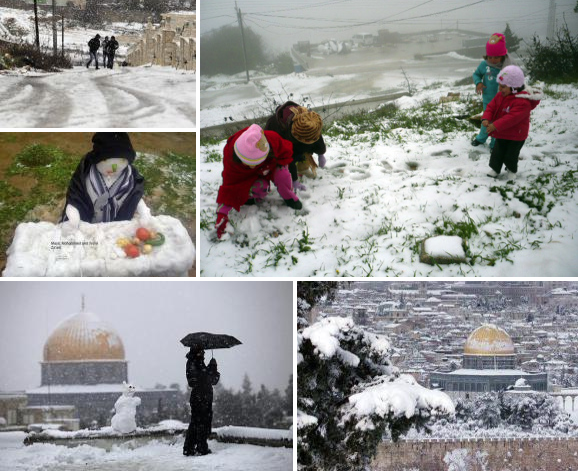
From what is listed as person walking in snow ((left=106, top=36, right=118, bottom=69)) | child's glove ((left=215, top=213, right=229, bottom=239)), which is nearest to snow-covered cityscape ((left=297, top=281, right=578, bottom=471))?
child's glove ((left=215, top=213, right=229, bottom=239))

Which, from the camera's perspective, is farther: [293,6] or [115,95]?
[293,6]

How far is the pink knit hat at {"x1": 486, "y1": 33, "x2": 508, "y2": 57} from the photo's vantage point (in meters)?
3.29

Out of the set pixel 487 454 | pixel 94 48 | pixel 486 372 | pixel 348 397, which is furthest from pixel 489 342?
pixel 94 48

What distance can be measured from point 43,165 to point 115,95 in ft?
1.38

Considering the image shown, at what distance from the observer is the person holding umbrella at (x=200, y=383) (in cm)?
324

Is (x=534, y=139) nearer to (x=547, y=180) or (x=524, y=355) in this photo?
(x=547, y=180)

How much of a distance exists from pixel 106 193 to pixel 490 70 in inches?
67.4

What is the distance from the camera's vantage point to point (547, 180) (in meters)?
→ 3.27

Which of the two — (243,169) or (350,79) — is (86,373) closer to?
(243,169)

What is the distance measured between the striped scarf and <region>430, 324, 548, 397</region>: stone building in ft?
4.93

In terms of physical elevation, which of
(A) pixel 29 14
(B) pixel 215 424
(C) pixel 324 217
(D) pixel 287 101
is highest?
(A) pixel 29 14

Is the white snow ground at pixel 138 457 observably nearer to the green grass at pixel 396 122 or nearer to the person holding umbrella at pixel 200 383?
the person holding umbrella at pixel 200 383

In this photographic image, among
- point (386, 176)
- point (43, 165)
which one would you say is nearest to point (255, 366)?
point (386, 176)

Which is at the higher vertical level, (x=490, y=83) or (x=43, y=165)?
(x=490, y=83)
